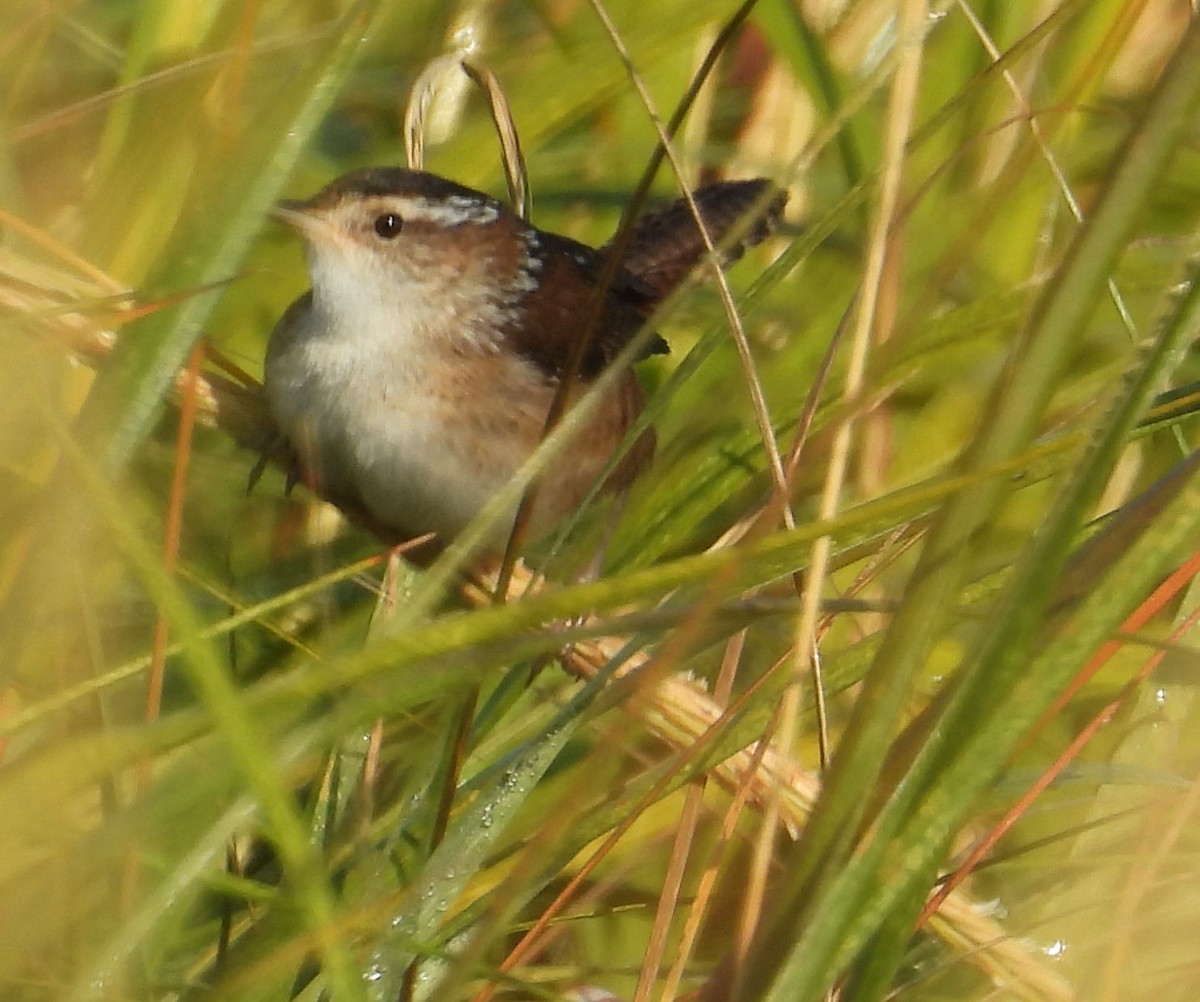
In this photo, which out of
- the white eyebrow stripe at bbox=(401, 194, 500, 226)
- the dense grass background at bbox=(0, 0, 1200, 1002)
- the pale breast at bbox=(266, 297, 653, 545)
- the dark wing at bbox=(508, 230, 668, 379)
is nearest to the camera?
the dense grass background at bbox=(0, 0, 1200, 1002)

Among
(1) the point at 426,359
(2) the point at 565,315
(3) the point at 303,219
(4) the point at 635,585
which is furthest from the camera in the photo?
(2) the point at 565,315

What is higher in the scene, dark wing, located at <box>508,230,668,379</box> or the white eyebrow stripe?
the white eyebrow stripe

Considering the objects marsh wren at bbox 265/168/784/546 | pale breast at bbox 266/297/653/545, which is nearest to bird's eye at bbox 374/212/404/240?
marsh wren at bbox 265/168/784/546

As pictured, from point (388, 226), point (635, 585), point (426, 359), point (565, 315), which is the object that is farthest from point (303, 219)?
point (635, 585)

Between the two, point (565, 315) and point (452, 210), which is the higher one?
point (452, 210)

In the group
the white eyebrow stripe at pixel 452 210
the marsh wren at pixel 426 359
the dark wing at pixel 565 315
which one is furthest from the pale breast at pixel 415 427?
the white eyebrow stripe at pixel 452 210

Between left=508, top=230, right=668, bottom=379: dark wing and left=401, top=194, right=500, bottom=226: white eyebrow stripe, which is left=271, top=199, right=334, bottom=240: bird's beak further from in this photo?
left=508, top=230, right=668, bottom=379: dark wing

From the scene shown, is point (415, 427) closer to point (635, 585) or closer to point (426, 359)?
point (426, 359)
